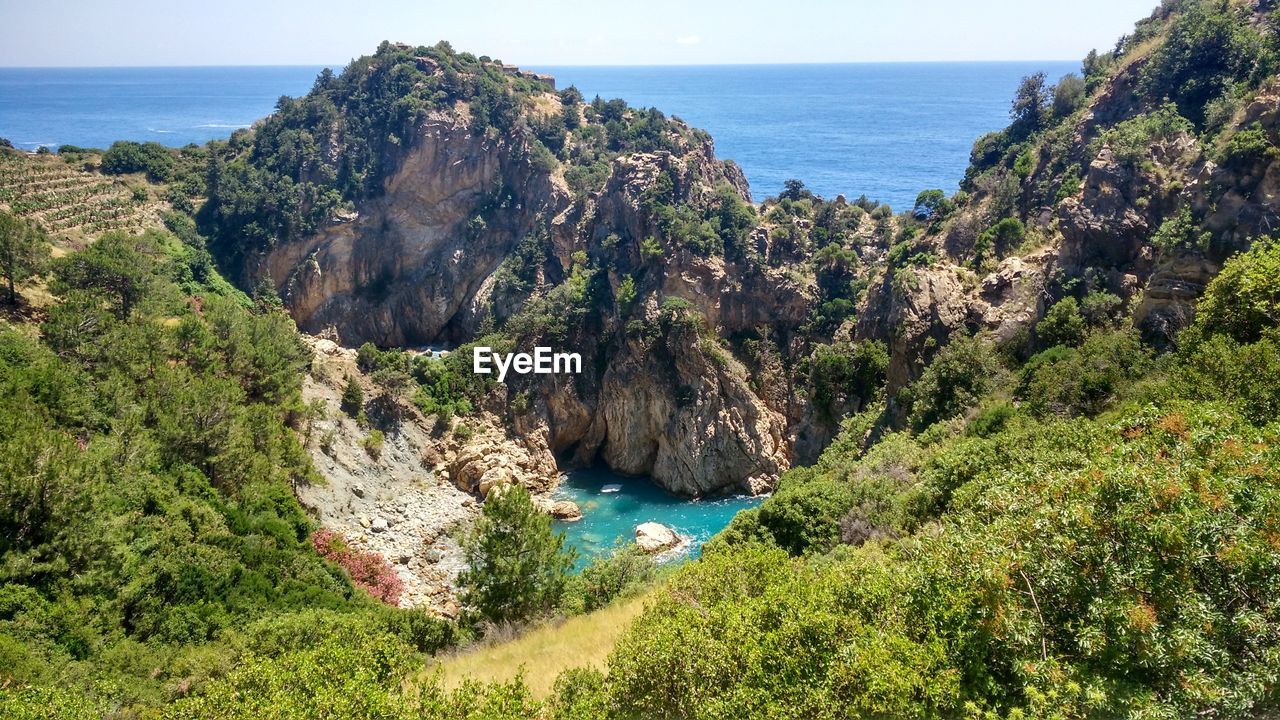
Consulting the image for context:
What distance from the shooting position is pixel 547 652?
18234mm

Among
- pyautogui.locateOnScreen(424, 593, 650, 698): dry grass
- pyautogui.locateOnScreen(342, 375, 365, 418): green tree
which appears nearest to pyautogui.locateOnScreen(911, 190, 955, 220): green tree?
pyautogui.locateOnScreen(424, 593, 650, 698): dry grass

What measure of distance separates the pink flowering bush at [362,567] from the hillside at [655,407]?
189 millimetres

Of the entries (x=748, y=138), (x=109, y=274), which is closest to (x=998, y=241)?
(x=109, y=274)

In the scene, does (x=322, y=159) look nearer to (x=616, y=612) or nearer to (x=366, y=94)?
(x=366, y=94)

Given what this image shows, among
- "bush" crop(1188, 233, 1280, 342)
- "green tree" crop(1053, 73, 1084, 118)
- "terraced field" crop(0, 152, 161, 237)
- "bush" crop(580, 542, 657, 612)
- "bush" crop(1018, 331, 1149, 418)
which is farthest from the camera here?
"terraced field" crop(0, 152, 161, 237)

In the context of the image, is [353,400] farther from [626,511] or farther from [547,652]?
[547,652]

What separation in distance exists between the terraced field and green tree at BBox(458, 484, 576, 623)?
42910mm

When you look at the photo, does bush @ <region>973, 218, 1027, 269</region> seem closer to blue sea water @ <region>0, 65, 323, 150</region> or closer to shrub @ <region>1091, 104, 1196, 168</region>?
shrub @ <region>1091, 104, 1196, 168</region>

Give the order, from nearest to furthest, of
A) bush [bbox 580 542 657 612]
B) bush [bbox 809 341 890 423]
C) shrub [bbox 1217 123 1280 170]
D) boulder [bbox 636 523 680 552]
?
bush [bbox 580 542 657 612]
shrub [bbox 1217 123 1280 170]
boulder [bbox 636 523 680 552]
bush [bbox 809 341 890 423]

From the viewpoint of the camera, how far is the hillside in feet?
38.0

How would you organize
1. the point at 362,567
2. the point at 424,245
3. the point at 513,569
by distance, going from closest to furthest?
the point at 513,569 → the point at 362,567 → the point at 424,245

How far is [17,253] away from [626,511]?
36.2 metres

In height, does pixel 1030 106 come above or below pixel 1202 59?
below

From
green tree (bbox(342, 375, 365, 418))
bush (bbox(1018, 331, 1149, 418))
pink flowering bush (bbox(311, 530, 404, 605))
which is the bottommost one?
pink flowering bush (bbox(311, 530, 404, 605))
